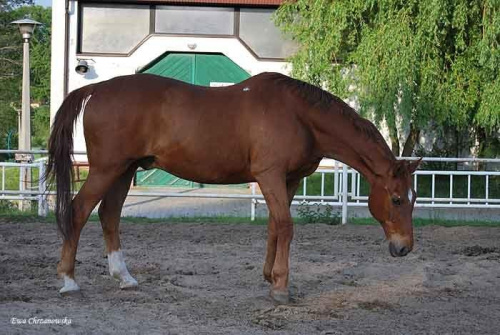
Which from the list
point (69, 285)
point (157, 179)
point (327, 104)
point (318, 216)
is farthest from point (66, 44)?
point (327, 104)

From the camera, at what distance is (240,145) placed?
5797mm

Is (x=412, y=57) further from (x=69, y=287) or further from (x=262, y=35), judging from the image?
(x=69, y=287)

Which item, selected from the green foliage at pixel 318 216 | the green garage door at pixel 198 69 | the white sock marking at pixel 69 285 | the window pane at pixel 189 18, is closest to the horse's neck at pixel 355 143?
the white sock marking at pixel 69 285

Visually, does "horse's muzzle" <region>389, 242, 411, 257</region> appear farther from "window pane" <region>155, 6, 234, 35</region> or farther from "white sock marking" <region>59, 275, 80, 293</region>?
"window pane" <region>155, 6, 234, 35</region>

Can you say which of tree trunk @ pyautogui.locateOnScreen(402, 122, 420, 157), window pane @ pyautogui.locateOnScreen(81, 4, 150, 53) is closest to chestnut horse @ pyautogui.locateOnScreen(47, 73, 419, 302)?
tree trunk @ pyautogui.locateOnScreen(402, 122, 420, 157)

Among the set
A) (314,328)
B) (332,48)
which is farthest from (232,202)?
(314,328)

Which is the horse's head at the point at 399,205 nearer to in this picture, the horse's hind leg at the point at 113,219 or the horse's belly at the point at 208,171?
the horse's belly at the point at 208,171

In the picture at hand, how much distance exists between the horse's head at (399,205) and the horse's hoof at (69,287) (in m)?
2.57

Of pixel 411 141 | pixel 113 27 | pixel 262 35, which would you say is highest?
pixel 113 27

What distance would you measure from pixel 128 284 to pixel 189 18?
13778mm

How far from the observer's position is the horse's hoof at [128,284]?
6.01 meters

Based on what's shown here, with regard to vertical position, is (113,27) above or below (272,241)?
above

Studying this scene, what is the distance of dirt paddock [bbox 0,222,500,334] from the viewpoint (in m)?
4.97

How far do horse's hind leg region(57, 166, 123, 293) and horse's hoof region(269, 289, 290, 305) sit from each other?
→ 1.63 metres
